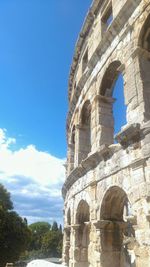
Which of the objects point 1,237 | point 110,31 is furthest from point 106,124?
point 1,237

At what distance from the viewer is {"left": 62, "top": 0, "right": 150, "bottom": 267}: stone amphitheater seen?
5.83m

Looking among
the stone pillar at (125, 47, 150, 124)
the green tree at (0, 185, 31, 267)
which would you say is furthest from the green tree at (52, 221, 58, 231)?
the stone pillar at (125, 47, 150, 124)

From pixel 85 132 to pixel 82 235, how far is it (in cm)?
415

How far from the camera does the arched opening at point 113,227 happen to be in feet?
23.7

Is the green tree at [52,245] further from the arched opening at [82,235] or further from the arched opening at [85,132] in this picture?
the arched opening at [85,132]

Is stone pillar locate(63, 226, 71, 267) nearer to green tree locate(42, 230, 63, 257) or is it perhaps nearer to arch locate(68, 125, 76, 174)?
arch locate(68, 125, 76, 174)

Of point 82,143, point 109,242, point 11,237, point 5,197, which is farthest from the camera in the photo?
point 5,197

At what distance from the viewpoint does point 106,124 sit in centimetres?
894

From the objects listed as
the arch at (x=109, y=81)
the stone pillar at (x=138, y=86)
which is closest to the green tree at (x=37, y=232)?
the arch at (x=109, y=81)

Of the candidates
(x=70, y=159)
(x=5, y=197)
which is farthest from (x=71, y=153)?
(x=5, y=197)

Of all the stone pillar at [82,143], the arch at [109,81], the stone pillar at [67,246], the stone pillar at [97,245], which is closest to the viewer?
the stone pillar at [97,245]

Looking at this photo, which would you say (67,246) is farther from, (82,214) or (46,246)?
(46,246)

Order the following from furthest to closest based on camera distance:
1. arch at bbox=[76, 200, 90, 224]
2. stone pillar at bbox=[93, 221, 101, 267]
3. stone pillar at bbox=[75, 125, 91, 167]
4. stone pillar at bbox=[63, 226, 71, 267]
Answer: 1. stone pillar at bbox=[63, 226, 71, 267]
2. stone pillar at bbox=[75, 125, 91, 167]
3. arch at bbox=[76, 200, 90, 224]
4. stone pillar at bbox=[93, 221, 101, 267]

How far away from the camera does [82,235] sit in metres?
9.73
